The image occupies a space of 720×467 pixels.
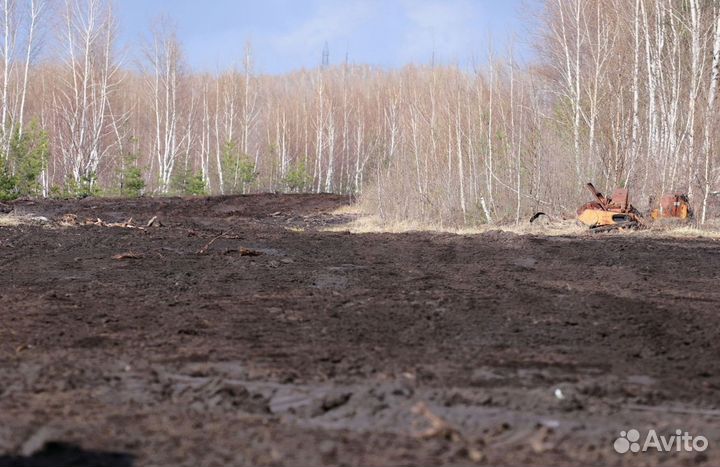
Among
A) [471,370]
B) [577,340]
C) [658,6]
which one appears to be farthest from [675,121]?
[471,370]

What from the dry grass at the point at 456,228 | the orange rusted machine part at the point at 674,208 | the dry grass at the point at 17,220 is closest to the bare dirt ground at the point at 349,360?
the dry grass at the point at 456,228

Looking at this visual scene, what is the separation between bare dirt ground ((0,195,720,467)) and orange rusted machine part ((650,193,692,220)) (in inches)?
234

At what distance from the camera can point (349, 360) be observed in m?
5.51

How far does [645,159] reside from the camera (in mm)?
19625

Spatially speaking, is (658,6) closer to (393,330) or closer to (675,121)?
(675,121)

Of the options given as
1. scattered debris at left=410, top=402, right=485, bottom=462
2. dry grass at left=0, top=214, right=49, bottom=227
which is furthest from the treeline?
scattered debris at left=410, top=402, right=485, bottom=462

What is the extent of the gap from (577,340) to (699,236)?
33.7 feet

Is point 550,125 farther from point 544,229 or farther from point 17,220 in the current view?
point 17,220

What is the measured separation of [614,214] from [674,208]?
57.6 inches

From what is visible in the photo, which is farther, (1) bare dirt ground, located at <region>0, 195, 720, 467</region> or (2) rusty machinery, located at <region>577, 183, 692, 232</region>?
(2) rusty machinery, located at <region>577, 183, 692, 232</region>

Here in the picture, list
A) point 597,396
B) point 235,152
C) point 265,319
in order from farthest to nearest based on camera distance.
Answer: point 235,152 < point 265,319 < point 597,396

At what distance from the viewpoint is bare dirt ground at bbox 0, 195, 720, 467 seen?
3.75 metres

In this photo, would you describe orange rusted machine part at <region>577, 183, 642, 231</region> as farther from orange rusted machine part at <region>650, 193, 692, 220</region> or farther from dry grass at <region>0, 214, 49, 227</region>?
dry grass at <region>0, 214, 49, 227</region>

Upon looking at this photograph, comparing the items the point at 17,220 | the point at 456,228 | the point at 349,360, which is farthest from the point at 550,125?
the point at 349,360
